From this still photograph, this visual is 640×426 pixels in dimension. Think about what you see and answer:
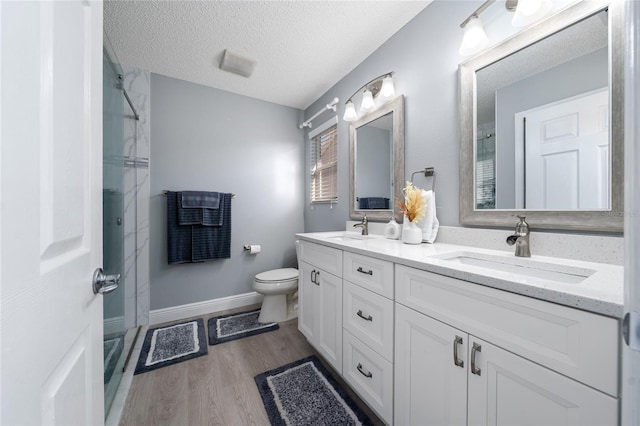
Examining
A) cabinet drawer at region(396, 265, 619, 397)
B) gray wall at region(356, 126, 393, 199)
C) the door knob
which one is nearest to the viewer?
cabinet drawer at region(396, 265, 619, 397)

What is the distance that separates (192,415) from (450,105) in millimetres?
2157

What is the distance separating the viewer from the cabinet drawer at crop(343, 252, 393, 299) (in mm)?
1014

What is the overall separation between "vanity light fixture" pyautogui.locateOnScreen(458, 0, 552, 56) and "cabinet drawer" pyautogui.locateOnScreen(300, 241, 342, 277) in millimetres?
1241

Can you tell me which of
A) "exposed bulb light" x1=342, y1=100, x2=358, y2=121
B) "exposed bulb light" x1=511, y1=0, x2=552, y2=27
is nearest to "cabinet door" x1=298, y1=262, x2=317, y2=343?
"exposed bulb light" x1=342, y1=100, x2=358, y2=121

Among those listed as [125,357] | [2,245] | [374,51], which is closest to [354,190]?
[374,51]

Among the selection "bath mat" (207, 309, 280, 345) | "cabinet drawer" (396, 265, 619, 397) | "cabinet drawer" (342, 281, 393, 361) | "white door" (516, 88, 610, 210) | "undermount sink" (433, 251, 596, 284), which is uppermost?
"white door" (516, 88, 610, 210)

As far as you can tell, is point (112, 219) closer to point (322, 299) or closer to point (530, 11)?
point (322, 299)

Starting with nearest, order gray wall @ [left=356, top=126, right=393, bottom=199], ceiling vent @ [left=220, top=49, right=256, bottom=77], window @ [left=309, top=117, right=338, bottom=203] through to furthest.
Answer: gray wall @ [left=356, top=126, right=393, bottom=199] < ceiling vent @ [left=220, top=49, right=256, bottom=77] < window @ [left=309, top=117, right=338, bottom=203]

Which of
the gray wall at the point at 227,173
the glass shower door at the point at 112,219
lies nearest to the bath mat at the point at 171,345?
the glass shower door at the point at 112,219

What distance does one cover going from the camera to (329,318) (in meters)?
1.42

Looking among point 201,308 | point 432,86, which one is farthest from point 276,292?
point 432,86

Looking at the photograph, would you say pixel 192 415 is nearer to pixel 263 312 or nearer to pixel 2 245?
pixel 263 312

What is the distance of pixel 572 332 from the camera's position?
0.54 meters

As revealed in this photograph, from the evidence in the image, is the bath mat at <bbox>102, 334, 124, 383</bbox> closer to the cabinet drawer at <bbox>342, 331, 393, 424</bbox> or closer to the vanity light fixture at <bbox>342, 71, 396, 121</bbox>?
the cabinet drawer at <bbox>342, 331, 393, 424</bbox>
